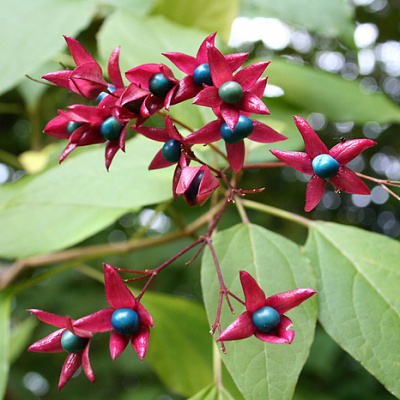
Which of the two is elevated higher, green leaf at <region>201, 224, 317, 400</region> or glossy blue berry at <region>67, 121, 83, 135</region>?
glossy blue berry at <region>67, 121, 83, 135</region>

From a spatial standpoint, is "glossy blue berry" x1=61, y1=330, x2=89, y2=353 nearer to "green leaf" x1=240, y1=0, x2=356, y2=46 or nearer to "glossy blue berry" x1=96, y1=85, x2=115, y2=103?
"glossy blue berry" x1=96, y1=85, x2=115, y2=103

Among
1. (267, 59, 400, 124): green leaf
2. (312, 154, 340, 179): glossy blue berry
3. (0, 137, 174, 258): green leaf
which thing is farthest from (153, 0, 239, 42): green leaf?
(312, 154, 340, 179): glossy blue berry

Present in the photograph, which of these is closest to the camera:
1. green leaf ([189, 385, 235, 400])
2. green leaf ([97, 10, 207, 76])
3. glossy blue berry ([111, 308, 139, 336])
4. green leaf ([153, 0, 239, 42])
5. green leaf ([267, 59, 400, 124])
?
glossy blue berry ([111, 308, 139, 336])

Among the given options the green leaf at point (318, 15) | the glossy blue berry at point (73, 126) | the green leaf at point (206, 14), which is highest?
the glossy blue berry at point (73, 126)

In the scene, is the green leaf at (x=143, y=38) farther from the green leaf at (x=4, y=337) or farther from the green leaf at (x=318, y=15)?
the green leaf at (x=4, y=337)

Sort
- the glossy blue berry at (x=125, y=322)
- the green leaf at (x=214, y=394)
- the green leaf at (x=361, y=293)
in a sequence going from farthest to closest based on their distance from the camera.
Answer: the green leaf at (x=214, y=394)
the green leaf at (x=361, y=293)
the glossy blue berry at (x=125, y=322)

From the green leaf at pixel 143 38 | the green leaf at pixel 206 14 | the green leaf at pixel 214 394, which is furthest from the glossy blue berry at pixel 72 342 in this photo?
the green leaf at pixel 206 14
